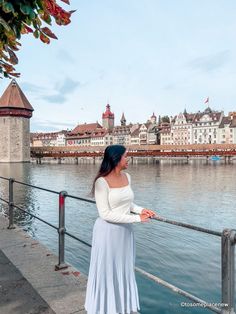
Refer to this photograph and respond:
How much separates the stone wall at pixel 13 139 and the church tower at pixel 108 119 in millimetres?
69090

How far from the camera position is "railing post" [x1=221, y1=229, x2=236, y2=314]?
220 centimetres

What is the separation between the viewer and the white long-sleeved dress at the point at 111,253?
263cm

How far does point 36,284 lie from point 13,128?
75200 millimetres

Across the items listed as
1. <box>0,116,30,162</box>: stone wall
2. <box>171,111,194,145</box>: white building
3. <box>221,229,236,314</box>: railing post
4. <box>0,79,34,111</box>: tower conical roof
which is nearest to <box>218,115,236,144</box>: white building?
<box>171,111,194,145</box>: white building

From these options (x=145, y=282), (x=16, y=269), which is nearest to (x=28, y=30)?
(x=16, y=269)

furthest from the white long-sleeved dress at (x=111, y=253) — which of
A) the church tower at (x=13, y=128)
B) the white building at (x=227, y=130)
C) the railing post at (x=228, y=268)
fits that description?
the white building at (x=227, y=130)

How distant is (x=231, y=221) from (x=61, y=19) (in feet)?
43.4

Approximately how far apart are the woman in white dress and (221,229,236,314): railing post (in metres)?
0.70

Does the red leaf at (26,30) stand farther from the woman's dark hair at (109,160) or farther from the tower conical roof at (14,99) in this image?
the tower conical roof at (14,99)

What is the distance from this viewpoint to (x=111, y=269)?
268 cm

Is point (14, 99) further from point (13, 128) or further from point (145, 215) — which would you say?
point (145, 215)

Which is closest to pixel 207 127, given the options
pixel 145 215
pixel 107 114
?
pixel 107 114

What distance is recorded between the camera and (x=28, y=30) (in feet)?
8.91

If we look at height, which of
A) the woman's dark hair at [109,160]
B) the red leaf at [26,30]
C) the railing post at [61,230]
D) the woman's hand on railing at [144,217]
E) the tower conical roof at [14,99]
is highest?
the tower conical roof at [14,99]
